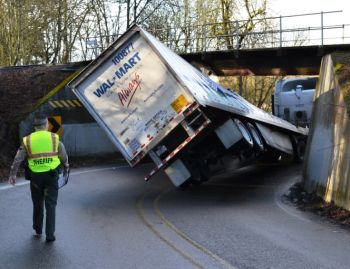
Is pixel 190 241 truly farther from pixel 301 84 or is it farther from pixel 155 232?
pixel 301 84

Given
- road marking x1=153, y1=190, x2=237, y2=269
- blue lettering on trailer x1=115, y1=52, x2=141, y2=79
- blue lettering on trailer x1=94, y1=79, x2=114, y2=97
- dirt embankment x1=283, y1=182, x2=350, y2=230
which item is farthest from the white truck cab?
road marking x1=153, y1=190, x2=237, y2=269

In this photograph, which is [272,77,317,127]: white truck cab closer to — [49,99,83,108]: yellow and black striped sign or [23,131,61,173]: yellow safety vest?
[49,99,83,108]: yellow and black striped sign

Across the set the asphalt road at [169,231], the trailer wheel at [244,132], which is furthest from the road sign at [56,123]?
the trailer wheel at [244,132]

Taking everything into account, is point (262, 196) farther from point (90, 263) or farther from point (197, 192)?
point (90, 263)

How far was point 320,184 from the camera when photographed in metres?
11.0

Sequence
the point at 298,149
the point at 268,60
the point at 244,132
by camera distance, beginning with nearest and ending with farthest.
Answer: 1. the point at 244,132
2. the point at 298,149
3. the point at 268,60

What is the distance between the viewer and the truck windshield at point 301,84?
2225 centimetres

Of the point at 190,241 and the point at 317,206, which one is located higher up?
the point at 190,241

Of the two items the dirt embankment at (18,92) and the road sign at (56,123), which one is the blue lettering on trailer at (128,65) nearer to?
the dirt embankment at (18,92)

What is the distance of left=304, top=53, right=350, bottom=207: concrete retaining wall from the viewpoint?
31.5 ft

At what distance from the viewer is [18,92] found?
21.0 meters

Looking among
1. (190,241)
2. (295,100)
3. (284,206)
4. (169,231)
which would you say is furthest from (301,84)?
(190,241)

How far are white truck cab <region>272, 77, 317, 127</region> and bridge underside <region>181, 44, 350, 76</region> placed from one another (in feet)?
3.31

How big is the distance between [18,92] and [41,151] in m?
15.1
